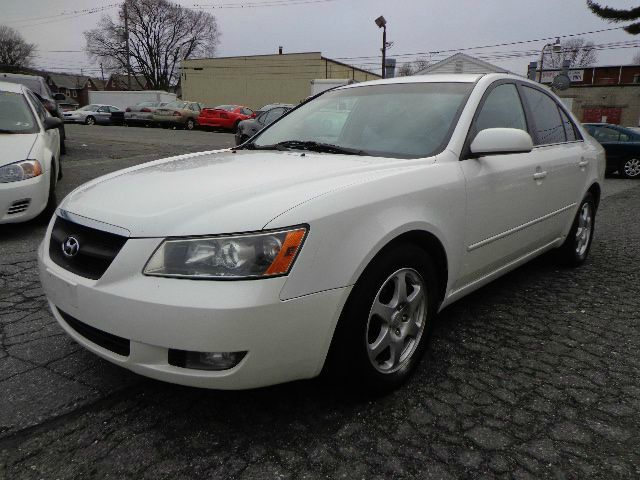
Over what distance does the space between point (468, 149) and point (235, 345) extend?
66.0 inches

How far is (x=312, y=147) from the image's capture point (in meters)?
2.98

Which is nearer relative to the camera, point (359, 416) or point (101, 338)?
point (101, 338)

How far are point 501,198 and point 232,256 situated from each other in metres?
1.76

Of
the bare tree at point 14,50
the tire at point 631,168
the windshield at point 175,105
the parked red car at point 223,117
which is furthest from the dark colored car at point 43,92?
the bare tree at point 14,50

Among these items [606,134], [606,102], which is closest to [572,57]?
[606,102]

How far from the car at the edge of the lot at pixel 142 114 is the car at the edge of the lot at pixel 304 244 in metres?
25.1

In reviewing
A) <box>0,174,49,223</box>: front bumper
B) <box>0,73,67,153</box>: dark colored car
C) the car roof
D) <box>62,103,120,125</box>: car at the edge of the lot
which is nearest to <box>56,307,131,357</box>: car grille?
<box>0,174,49,223</box>: front bumper

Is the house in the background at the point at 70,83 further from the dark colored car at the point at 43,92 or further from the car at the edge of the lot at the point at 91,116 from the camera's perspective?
the dark colored car at the point at 43,92

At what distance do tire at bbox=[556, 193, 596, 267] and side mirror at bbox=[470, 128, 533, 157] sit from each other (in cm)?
182

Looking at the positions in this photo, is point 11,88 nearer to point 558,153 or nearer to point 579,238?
point 558,153

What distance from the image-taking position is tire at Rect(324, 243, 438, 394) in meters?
Result: 2.03

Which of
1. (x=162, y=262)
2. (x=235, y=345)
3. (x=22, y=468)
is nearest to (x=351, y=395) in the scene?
(x=235, y=345)

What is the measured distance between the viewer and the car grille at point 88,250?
196cm

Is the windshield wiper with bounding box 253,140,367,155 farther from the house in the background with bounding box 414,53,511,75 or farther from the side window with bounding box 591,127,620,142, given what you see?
the house in the background with bounding box 414,53,511,75
